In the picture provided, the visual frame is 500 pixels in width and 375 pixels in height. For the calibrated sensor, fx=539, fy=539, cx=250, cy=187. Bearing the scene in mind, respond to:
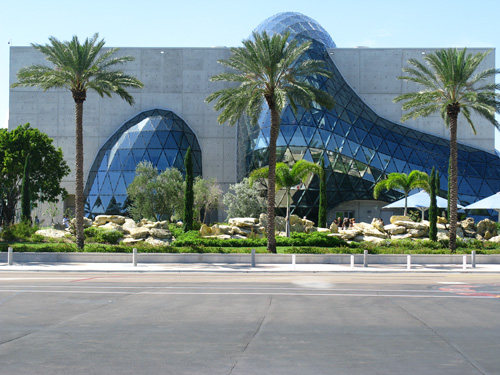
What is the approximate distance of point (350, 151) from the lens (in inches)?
2052

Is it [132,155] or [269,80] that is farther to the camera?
[132,155]

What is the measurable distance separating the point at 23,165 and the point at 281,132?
23.2 m

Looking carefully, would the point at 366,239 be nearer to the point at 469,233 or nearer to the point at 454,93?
the point at 469,233

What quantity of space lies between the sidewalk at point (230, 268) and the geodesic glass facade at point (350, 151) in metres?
24.5

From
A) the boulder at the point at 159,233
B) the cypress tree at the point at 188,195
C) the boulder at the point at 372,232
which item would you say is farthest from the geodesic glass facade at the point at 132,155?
the boulder at the point at 372,232

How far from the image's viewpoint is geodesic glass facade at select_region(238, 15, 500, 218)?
50.9 meters

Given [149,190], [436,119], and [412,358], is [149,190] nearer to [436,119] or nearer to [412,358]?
[436,119]

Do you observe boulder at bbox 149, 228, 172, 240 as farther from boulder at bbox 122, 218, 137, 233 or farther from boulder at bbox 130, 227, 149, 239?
boulder at bbox 122, 218, 137, 233

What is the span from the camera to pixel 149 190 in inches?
1773

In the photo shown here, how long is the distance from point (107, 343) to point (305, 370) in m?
3.36

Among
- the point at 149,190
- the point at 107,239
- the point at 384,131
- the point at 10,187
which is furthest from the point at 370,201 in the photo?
the point at 10,187

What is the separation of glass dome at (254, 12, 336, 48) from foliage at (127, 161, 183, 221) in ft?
72.8

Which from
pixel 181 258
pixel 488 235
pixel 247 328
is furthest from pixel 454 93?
pixel 247 328

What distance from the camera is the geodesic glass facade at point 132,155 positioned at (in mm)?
54500
